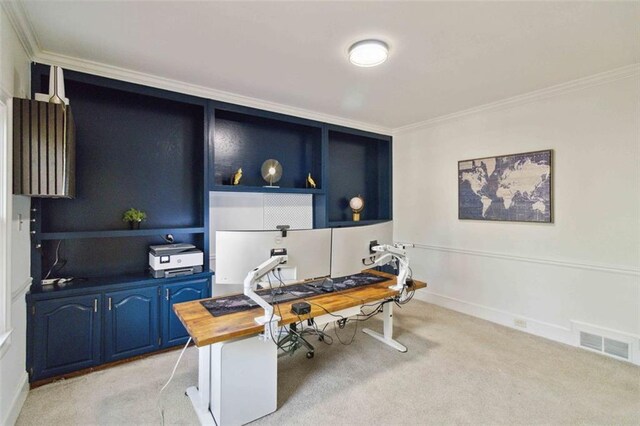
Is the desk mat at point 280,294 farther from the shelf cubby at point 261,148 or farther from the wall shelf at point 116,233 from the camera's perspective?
the shelf cubby at point 261,148

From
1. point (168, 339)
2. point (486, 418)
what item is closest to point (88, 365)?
point (168, 339)

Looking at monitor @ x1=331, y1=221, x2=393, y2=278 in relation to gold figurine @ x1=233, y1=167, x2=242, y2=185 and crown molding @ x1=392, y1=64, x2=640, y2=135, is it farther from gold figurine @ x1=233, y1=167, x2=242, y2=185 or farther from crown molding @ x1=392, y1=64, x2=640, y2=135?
crown molding @ x1=392, y1=64, x2=640, y2=135

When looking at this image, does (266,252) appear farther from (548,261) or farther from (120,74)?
(548,261)

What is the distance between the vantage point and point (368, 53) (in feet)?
7.32

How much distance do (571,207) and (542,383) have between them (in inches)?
65.1

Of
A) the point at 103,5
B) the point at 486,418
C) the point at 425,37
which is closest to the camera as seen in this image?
the point at 103,5

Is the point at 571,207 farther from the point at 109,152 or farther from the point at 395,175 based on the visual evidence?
the point at 109,152

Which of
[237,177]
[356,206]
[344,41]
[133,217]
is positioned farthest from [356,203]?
[133,217]

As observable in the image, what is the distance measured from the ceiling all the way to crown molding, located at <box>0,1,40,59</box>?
3 cm

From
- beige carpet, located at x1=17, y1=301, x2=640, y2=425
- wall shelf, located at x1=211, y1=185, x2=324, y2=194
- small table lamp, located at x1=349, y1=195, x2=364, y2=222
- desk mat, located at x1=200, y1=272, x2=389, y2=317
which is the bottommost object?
beige carpet, located at x1=17, y1=301, x2=640, y2=425

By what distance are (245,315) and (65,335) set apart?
157cm

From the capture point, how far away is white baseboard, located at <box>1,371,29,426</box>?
1.81 meters

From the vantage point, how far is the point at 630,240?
2602 mm

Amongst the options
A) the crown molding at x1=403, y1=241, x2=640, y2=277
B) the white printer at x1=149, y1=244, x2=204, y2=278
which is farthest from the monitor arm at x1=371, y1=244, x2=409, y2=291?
the white printer at x1=149, y1=244, x2=204, y2=278
